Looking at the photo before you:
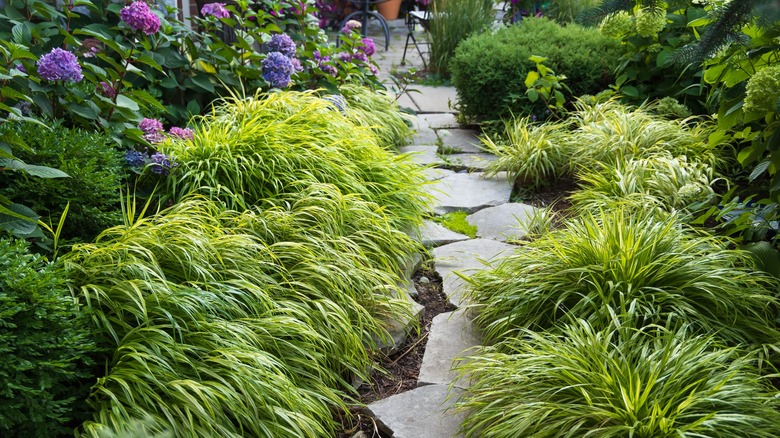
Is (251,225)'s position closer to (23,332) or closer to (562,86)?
(23,332)

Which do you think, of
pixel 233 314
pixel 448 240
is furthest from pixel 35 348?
pixel 448 240

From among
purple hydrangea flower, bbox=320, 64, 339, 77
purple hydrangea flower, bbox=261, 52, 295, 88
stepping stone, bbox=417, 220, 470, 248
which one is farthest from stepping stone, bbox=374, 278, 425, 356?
purple hydrangea flower, bbox=320, 64, 339, 77

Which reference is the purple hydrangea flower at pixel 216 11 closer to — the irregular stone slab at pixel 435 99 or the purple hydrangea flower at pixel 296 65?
the purple hydrangea flower at pixel 296 65

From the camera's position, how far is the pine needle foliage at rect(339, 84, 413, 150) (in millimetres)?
4457

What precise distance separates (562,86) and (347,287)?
9.74ft

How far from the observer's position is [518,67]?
16.4 ft

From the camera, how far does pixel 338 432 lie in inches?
89.0

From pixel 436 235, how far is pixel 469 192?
67 centimetres

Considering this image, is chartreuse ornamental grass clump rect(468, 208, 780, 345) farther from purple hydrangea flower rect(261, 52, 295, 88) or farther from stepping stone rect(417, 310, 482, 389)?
purple hydrangea flower rect(261, 52, 295, 88)

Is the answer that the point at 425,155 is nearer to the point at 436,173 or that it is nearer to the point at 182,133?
the point at 436,173

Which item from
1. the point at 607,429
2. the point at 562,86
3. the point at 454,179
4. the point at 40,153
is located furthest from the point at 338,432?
the point at 562,86

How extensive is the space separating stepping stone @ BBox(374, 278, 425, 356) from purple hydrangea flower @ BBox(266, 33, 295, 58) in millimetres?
1781

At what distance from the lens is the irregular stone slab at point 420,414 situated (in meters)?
2.20

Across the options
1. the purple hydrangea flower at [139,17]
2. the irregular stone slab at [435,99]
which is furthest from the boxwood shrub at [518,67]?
the purple hydrangea flower at [139,17]
